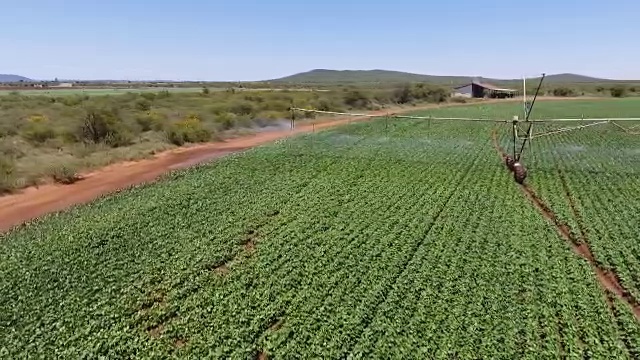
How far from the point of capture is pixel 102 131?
35.4 meters

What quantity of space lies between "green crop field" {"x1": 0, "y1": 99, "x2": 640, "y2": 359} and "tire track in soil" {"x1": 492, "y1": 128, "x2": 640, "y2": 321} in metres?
0.22

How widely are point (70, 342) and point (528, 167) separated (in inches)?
914

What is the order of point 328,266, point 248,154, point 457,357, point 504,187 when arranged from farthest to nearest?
point 248,154 → point 504,187 → point 328,266 → point 457,357

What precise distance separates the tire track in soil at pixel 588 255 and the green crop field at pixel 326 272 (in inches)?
8.6

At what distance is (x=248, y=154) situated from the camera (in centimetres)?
2973

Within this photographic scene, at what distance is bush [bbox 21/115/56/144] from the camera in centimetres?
3297

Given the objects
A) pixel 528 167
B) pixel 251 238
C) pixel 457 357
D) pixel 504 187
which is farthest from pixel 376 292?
pixel 528 167

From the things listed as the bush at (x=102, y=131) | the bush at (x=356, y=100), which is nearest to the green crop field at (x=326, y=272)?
the bush at (x=102, y=131)

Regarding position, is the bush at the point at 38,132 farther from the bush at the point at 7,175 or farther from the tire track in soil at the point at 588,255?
the tire track in soil at the point at 588,255

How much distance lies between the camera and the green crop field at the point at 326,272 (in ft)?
31.6

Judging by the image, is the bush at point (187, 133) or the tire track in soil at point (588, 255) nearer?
the tire track in soil at point (588, 255)

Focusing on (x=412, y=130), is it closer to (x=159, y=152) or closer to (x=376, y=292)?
(x=159, y=152)

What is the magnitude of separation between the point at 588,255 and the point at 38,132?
1284 inches

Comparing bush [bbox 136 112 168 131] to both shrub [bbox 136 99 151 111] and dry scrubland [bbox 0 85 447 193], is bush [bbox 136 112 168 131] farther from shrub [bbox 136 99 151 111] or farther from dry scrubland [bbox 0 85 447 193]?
shrub [bbox 136 99 151 111]
